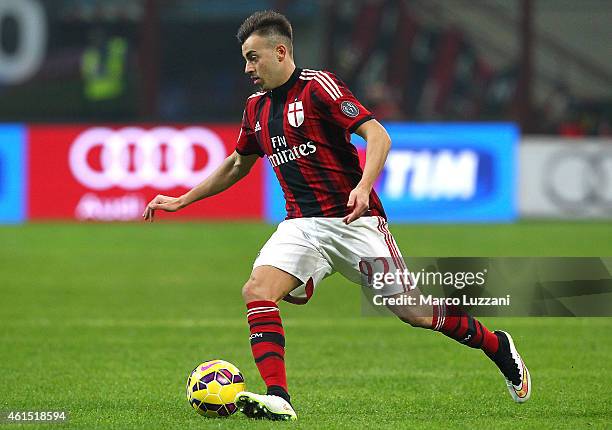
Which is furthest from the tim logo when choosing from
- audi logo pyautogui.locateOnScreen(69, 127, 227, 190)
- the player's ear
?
the player's ear

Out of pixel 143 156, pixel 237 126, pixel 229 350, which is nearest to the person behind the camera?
pixel 229 350

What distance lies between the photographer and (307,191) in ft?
21.4

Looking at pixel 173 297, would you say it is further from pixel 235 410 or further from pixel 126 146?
pixel 126 146

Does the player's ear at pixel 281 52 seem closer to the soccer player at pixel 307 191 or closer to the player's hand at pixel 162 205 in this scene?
the soccer player at pixel 307 191

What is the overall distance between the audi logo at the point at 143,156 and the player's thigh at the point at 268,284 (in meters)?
12.6

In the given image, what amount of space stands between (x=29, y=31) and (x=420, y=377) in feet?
47.2

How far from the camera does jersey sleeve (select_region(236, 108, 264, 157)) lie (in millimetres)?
6773

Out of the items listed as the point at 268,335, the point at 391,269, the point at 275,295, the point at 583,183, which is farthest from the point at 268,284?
the point at 583,183

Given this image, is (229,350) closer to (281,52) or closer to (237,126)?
(281,52)

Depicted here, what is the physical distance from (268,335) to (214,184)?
110 cm

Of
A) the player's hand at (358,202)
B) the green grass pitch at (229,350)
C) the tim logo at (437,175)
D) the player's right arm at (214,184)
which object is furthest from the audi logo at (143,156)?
the player's hand at (358,202)

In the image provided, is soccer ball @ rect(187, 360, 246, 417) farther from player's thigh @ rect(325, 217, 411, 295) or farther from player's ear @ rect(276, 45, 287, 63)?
player's ear @ rect(276, 45, 287, 63)

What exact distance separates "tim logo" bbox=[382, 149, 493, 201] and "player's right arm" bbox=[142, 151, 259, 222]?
12203 millimetres

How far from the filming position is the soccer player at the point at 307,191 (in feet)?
20.6
